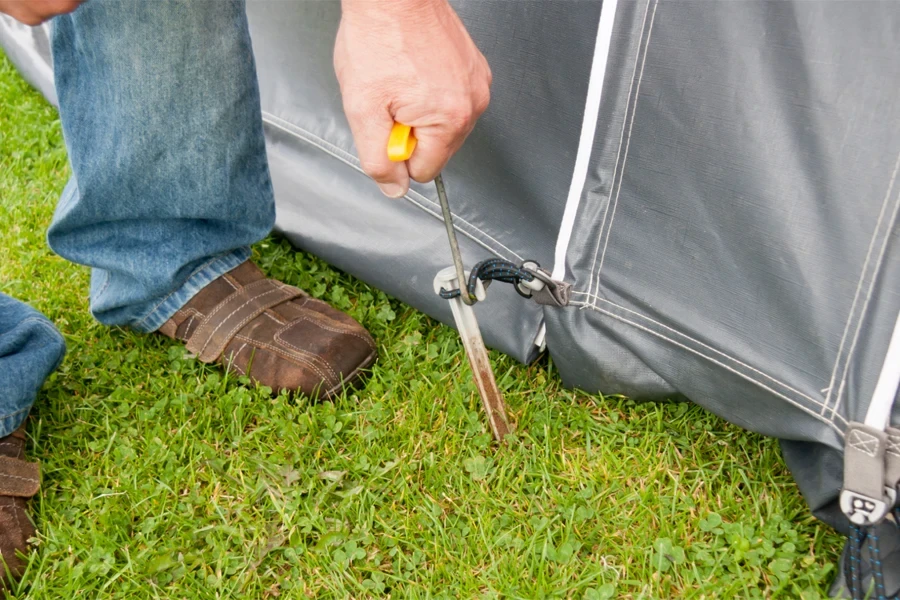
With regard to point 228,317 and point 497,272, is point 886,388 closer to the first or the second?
point 497,272

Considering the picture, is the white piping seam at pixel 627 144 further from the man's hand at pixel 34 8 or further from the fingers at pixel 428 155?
the man's hand at pixel 34 8

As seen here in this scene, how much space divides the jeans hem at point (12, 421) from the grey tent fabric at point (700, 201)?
2.18 ft

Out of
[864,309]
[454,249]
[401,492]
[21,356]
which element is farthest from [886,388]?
[21,356]

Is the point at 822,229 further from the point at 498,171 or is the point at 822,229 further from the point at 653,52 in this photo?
the point at 498,171

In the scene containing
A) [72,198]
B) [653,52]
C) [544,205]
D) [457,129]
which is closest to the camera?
[457,129]

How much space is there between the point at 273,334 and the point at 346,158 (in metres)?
0.39

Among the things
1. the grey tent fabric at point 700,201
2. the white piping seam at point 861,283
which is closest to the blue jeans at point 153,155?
the grey tent fabric at point 700,201

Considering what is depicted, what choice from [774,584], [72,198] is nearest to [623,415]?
[774,584]

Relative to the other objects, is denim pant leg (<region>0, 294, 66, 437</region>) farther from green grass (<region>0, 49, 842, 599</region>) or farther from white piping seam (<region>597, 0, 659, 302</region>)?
white piping seam (<region>597, 0, 659, 302</region>)

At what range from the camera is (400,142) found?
979 mm

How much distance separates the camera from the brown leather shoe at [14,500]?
1.19 meters

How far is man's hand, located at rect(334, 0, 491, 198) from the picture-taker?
3.11 feet

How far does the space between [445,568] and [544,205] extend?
555 millimetres

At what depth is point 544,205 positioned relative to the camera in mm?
1315
